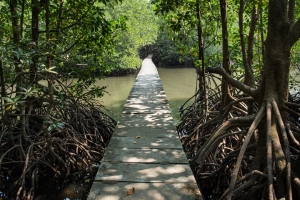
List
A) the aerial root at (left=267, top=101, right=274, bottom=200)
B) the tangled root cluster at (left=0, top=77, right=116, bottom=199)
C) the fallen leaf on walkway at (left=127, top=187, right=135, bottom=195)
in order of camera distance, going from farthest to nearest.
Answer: the tangled root cluster at (left=0, top=77, right=116, bottom=199) < the fallen leaf on walkway at (left=127, top=187, right=135, bottom=195) < the aerial root at (left=267, top=101, right=274, bottom=200)

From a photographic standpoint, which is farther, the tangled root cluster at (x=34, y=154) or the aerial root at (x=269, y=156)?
the tangled root cluster at (x=34, y=154)

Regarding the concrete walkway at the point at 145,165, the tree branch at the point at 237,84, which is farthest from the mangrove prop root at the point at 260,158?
the concrete walkway at the point at 145,165

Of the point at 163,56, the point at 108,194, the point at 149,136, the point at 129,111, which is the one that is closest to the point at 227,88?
the point at 149,136

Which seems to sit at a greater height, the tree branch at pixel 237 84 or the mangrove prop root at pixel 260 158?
the tree branch at pixel 237 84

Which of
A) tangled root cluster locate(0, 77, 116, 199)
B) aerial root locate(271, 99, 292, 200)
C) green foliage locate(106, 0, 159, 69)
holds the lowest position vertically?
tangled root cluster locate(0, 77, 116, 199)

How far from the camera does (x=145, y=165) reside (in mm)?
2863

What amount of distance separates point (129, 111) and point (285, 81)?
309 cm

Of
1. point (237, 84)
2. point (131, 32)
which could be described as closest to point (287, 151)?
point (237, 84)

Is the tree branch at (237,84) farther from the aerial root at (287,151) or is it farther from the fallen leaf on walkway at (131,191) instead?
the fallen leaf on walkway at (131,191)

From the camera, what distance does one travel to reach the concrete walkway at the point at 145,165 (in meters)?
2.34

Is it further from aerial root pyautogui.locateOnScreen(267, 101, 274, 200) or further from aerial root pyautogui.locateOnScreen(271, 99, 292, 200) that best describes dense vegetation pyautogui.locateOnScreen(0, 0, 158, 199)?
aerial root pyautogui.locateOnScreen(271, 99, 292, 200)

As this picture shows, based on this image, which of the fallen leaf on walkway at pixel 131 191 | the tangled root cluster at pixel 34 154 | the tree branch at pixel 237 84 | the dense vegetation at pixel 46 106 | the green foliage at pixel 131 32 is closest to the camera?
the fallen leaf on walkway at pixel 131 191

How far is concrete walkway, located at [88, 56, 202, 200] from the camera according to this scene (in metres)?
2.34

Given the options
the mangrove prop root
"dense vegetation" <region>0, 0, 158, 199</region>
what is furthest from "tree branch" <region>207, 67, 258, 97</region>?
"dense vegetation" <region>0, 0, 158, 199</region>
